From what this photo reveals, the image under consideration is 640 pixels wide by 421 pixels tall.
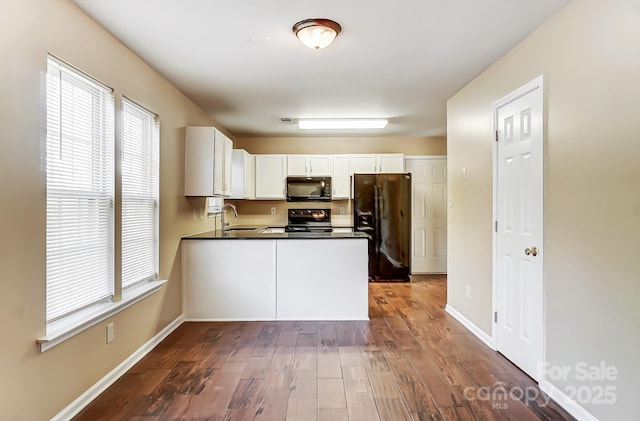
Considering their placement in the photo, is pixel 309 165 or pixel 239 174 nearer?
pixel 239 174

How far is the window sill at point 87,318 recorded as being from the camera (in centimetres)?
180

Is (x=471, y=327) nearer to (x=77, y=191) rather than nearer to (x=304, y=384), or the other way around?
(x=304, y=384)

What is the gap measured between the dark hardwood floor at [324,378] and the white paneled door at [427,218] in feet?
8.19

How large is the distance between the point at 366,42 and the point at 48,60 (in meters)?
1.94

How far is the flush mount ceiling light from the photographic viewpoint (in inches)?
85.4

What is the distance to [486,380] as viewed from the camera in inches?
92.8

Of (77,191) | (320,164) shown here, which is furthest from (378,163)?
(77,191)

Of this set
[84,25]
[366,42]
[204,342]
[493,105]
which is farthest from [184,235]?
[493,105]

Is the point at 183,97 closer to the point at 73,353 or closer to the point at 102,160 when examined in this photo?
the point at 102,160

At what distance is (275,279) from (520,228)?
231cm

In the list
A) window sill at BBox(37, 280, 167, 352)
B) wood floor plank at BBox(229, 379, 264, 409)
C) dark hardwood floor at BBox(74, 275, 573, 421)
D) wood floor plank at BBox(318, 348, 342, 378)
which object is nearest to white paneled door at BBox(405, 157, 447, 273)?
dark hardwood floor at BBox(74, 275, 573, 421)

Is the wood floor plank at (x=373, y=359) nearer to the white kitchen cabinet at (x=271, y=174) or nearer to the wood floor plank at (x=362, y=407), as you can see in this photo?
the wood floor plank at (x=362, y=407)

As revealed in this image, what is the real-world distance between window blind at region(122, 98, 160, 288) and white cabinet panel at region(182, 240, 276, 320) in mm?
590

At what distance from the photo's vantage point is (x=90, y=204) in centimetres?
219
